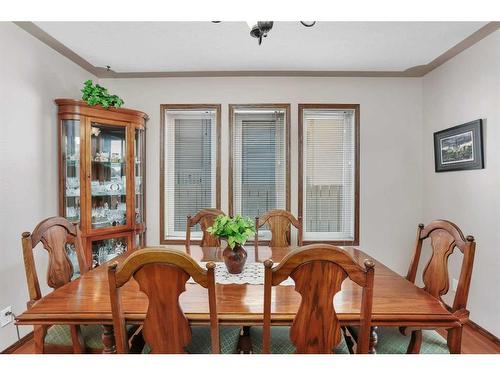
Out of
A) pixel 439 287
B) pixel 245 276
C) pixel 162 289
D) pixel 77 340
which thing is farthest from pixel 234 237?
pixel 439 287

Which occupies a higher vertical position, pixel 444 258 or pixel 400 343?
pixel 444 258

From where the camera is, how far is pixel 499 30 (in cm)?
239

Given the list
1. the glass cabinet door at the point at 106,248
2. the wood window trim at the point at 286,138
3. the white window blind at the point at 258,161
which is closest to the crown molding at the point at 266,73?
the wood window trim at the point at 286,138

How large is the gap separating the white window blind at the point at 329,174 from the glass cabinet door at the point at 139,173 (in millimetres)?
1837

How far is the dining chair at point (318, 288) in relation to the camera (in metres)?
1.08

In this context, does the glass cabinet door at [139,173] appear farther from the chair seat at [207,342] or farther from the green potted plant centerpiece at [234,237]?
the chair seat at [207,342]

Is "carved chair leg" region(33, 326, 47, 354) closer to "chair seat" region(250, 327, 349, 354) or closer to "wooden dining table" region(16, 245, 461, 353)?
"wooden dining table" region(16, 245, 461, 353)

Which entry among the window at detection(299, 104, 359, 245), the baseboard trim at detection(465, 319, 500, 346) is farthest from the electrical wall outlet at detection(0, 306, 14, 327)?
the baseboard trim at detection(465, 319, 500, 346)

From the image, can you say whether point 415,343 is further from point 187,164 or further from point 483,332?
point 187,164

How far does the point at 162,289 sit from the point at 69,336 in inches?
34.4

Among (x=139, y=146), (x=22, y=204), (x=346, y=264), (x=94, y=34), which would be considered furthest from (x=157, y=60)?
(x=346, y=264)

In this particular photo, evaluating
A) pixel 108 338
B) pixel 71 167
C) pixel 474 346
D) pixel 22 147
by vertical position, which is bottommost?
pixel 474 346

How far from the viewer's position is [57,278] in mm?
1815

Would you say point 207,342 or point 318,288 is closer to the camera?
point 318,288
